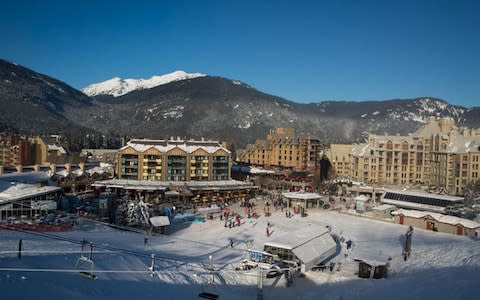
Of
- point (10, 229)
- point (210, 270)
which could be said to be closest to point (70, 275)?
point (210, 270)

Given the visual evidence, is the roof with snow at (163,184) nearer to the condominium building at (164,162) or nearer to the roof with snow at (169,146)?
the condominium building at (164,162)

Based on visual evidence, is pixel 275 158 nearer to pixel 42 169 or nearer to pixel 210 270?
pixel 42 169

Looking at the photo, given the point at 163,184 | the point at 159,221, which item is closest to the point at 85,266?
the point at 159,221

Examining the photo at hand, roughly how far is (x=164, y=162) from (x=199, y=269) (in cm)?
3495

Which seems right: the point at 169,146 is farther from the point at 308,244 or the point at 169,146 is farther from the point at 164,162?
the point at 308,244

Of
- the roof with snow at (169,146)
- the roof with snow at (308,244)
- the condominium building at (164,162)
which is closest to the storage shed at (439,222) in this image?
the roof with snow at (308,244)

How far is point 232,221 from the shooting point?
36.9m

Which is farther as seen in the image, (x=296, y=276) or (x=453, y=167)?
(x=453, y=167)

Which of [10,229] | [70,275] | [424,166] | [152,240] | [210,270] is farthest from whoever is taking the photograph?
[424,166]

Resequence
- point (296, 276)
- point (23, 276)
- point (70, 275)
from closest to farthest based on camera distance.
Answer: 1. point (23, 276)
2. point (70, 275)
3. point (296, 276)

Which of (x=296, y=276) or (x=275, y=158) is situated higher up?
(x=275, y=158)

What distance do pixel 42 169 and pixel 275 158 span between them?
37.8m

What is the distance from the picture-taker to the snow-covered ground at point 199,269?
15094 mm

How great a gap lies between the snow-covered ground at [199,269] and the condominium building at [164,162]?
798 inches
